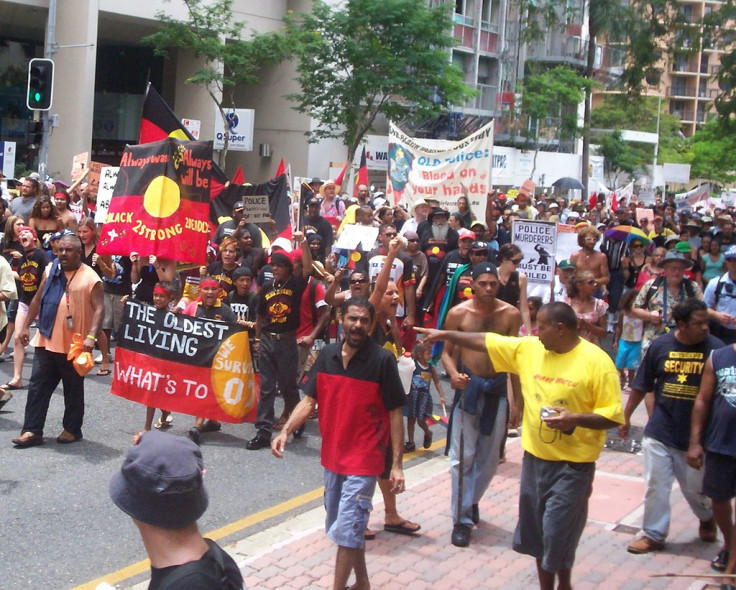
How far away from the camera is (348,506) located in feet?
17.6

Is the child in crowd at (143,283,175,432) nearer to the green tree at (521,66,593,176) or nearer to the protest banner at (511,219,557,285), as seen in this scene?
the protest banner at (511,219,557,285)

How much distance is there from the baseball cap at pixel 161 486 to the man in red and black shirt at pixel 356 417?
2717mm

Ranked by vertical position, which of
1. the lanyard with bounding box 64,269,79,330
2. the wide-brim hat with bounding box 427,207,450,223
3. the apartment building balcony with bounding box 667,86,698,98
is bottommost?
the lanyard with bounding box 64,269,79,330

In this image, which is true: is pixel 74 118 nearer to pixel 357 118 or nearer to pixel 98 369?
pixel 357 118

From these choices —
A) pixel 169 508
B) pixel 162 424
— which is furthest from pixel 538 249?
pixel 169 508

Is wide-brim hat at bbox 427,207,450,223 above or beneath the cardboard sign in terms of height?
beneath

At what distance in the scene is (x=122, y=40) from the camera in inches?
1421

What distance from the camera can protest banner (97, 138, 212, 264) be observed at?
1039 cm

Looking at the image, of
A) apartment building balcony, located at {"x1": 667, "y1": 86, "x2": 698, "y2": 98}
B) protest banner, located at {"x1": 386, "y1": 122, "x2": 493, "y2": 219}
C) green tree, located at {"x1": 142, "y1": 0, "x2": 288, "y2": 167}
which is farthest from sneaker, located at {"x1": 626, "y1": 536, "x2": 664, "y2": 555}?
apartment building balcony, located at {"x1": 667, "y1": 86, "x2": 698, "y2": 98}

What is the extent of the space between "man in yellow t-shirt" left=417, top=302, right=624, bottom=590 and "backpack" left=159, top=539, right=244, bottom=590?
107 inches

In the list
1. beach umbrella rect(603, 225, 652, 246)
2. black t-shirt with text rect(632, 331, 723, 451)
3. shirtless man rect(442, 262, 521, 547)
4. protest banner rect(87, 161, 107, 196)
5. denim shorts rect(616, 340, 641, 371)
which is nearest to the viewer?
black t-shirt with text rect(632, 331, 723, 451)

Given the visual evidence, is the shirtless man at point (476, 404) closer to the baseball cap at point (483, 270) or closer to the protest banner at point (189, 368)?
the baseball cap at point (483, 270)

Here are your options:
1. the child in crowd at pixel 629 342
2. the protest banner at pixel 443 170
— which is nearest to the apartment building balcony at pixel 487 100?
the protest banner at pixel 443 170

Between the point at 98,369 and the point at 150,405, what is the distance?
2.98 m
